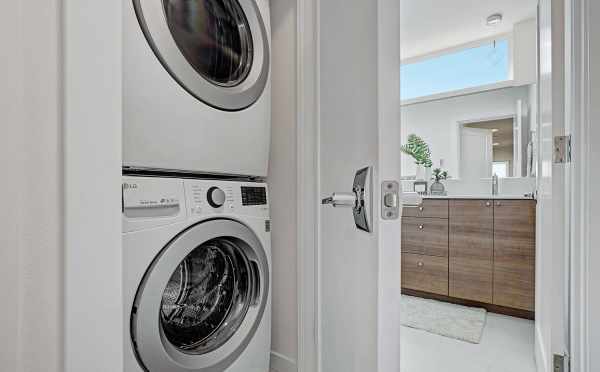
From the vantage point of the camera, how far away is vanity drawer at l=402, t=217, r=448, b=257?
256cm

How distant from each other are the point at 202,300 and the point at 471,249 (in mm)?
2100

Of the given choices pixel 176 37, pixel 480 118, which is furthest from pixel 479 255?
pixel 176 37

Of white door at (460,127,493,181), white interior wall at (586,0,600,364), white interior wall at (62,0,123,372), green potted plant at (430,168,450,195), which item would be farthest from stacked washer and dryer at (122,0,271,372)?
white door at (460,127,493,181)

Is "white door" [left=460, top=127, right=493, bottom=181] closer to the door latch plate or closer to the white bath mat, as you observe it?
the white bath mat

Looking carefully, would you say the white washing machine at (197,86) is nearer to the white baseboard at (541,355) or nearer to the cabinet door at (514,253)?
the white baseboard at (541,355)

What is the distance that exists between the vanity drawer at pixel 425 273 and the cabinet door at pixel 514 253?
356 mm

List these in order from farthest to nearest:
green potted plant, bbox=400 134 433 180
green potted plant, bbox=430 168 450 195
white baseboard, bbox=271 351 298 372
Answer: green potted plant, bbox=400 134 433 180 → green potted plant, bbox=430 168 450 195 → white baseboard, bbox=271 351 298 372

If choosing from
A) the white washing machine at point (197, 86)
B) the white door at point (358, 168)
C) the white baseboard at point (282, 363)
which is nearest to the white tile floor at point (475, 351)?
the white baseboard at point (282, 363)

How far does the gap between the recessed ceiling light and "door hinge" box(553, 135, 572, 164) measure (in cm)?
204

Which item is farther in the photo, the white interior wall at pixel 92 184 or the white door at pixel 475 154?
the white door at pixel 475 154

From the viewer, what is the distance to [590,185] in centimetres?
101

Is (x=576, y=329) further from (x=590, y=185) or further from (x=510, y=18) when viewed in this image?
(x=510, y=18)

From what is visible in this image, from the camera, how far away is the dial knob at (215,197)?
41.2 inches

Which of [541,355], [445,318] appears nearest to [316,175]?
[541,355]
